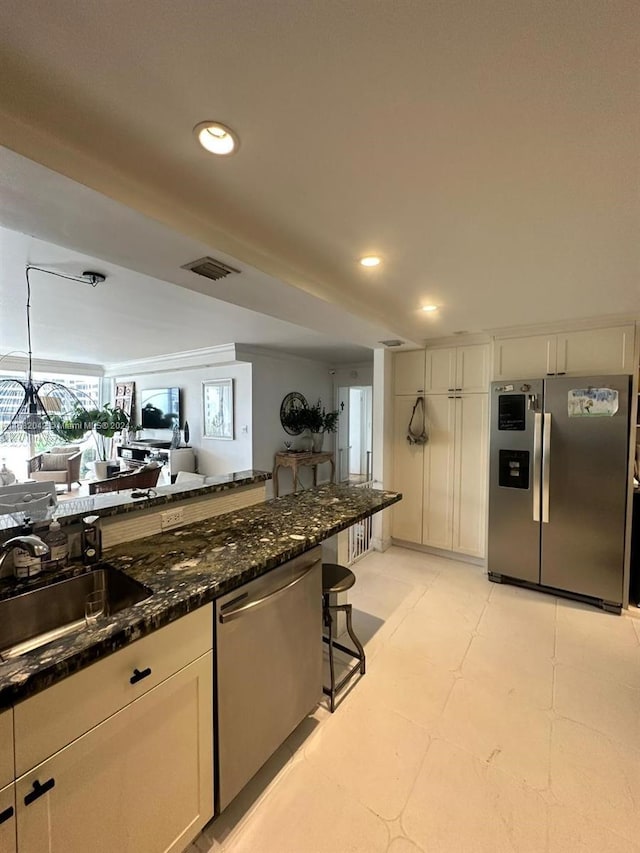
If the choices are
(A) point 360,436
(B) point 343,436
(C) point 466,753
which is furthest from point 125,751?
(A) point 360,436

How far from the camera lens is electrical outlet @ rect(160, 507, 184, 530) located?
5.78 feet

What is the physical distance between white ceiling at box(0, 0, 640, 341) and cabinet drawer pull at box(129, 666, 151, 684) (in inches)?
59.5

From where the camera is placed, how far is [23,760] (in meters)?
0.82

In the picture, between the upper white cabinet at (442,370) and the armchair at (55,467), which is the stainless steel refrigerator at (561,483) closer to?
the upper white cabinet at (442,370)

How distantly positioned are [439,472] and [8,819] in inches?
141

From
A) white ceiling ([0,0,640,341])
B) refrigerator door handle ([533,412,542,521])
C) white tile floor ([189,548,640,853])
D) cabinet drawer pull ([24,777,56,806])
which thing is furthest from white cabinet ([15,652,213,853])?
refrigerator door handle ([533,412,542,521])

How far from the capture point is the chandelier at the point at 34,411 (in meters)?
3.78

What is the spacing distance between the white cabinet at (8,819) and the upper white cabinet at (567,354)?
11.9ft

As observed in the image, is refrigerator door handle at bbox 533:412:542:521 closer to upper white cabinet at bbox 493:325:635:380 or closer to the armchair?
upper white cabinet at bbox 493:325:635:380

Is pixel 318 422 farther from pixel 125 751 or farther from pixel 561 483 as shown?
pixel 125 751

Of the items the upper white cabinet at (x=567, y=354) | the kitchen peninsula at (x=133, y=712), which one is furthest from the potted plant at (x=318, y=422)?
the kitchen peninsula at (x=133, y=712)

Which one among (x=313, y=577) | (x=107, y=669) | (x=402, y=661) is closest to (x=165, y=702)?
(x=107, y=669)

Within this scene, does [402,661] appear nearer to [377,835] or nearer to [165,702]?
[377,835]

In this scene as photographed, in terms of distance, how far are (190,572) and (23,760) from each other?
0.58 meters
